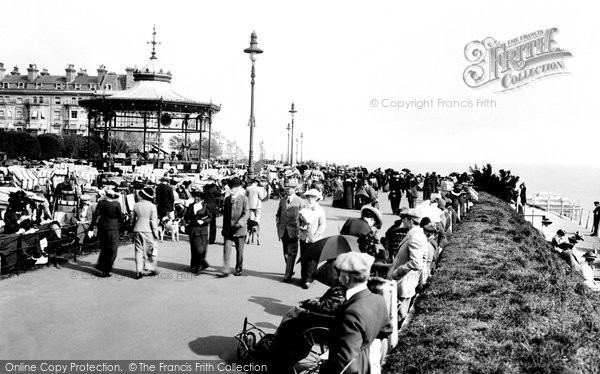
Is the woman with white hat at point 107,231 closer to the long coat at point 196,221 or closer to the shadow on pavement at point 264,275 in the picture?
the long coat at point 196,221

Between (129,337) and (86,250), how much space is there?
20.0 feet

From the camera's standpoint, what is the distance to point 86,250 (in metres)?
Result: 12.3

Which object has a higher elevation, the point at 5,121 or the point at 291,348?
the point at 5,121

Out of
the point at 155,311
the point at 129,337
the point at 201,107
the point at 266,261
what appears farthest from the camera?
the point at 201,107

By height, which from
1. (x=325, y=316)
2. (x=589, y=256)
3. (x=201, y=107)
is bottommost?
(x=589, y=256)

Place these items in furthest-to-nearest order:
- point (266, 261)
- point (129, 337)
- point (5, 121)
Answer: point (5, 121), point (266, 261), point (129, 337)

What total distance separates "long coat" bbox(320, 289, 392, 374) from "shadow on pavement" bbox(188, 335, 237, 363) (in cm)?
239

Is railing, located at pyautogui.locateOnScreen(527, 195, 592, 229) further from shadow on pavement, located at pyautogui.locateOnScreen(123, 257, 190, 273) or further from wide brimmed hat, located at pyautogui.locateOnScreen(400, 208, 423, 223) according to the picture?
wide brimmed hat, located at pyautogui.locateOnScreen(400, 208, 423, 223)

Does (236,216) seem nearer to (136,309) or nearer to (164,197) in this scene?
(136,309)

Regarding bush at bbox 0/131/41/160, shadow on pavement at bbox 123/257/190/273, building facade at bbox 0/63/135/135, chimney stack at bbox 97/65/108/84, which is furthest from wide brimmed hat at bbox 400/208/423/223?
chimney stack at bbox 97/65/108/84

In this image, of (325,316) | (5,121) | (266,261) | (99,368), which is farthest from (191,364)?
(5,121)

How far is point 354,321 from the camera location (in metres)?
3.97

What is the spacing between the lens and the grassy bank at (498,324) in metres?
5.04

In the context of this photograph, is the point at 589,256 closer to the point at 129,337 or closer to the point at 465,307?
the point at 465,307
